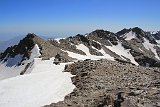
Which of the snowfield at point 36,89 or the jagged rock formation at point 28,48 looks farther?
the jagged rock formation at point 28,48

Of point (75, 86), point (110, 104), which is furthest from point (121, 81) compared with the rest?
point (110, 104)

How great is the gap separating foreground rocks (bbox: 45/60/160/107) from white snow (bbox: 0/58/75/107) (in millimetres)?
1504

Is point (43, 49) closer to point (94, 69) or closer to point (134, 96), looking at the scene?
point (94, 69)

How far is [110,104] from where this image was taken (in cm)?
2472

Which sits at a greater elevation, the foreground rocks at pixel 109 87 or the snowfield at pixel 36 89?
the foreground rocks at pixel 109 87

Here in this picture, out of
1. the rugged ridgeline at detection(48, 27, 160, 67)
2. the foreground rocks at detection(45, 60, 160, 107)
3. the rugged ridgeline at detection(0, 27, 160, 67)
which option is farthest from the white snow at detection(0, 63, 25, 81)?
the foreground rocks at detection(45, 60, 160, 107)

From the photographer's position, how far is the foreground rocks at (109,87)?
24369 millimetres

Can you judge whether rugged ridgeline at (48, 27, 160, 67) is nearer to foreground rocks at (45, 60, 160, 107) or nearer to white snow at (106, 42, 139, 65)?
white snow at (106, 42, 139, 65)

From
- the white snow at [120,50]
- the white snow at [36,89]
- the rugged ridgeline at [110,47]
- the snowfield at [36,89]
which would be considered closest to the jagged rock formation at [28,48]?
the rugged ridgeline at [110,47]

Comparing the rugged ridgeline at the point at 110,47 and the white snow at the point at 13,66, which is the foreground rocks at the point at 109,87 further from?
the rugged ridgeline at the point at 110,47

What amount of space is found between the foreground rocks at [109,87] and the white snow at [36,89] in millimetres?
1504

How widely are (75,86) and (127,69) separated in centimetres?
1254

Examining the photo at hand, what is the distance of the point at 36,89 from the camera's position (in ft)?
117

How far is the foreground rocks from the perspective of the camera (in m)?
24.4
